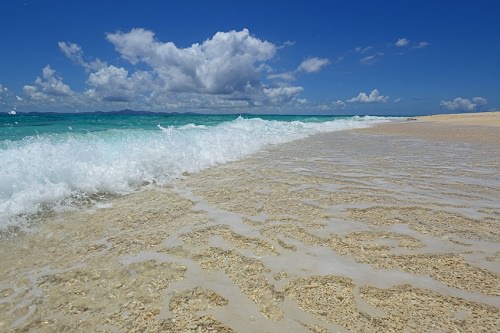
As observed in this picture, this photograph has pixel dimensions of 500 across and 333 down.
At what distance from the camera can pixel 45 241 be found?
3.60 meters

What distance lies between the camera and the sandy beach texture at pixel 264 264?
228 cm

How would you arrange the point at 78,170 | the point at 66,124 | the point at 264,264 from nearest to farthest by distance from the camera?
the point at 264,264 < the point at 78,170 < the point at 66,124

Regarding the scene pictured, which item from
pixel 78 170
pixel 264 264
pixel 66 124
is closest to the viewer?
pixel 264 264

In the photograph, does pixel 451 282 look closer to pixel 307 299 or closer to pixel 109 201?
pixel 307 299

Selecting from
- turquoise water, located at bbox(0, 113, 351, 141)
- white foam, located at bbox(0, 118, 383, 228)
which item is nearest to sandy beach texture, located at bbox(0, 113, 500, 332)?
white foam, located at bbox(0, 118, 383, 228)

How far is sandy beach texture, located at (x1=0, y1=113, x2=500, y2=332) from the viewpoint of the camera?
2.28 meters

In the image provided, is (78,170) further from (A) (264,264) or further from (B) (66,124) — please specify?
(B) (66,124)

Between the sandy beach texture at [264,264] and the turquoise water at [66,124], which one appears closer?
the sandy beach texture at [264,264]

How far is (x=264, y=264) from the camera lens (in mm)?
3047

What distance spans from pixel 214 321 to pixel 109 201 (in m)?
3.80

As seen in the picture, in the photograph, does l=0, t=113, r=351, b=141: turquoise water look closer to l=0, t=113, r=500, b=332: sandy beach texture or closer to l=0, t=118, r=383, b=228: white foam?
l=0, t=118, r=383, b=228: white foam

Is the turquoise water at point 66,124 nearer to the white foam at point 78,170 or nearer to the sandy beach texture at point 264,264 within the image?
the white foam at point 78,170

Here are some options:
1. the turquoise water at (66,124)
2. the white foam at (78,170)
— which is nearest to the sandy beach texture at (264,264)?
the white foam at (78,170)

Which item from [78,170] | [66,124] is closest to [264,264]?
[78,170]
